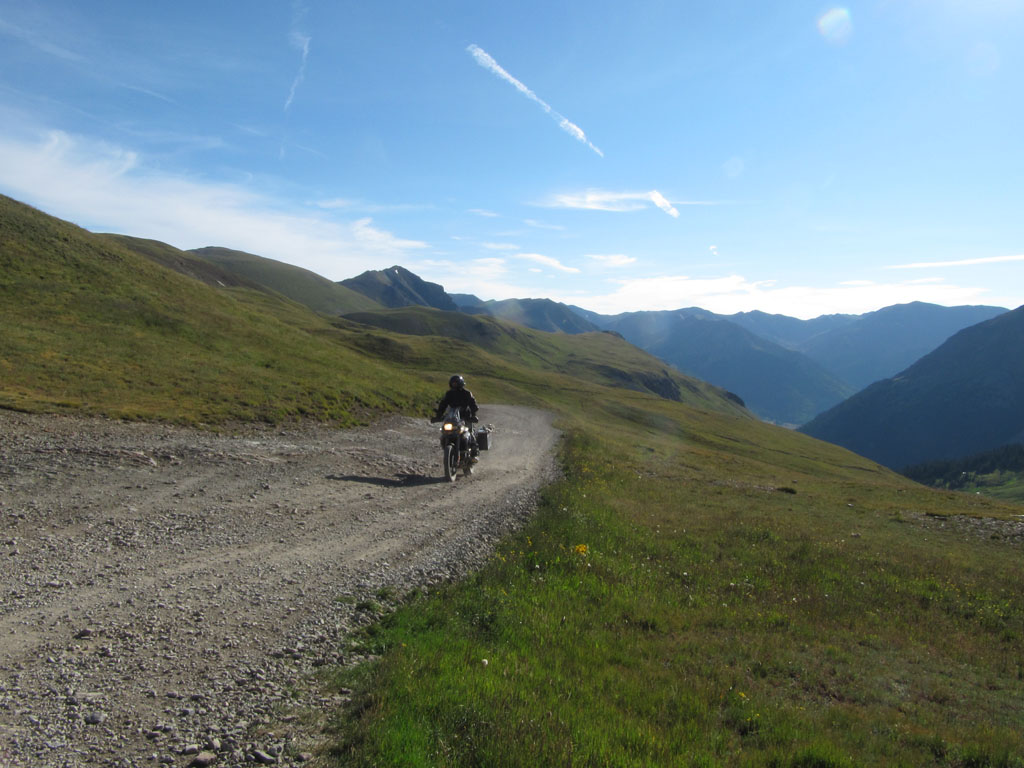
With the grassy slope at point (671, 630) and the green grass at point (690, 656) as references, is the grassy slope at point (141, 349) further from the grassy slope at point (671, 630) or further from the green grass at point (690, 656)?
the green grass at point (690, 656)

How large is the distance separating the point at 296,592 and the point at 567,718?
5090mm

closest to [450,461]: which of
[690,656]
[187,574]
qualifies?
[187,574]

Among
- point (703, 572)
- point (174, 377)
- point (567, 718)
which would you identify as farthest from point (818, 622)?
point (174, 377)

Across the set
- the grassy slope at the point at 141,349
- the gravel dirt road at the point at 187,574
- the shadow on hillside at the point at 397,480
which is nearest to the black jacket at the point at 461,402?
the shadow on hillside at the point at 397,480

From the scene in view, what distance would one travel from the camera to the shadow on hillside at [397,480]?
18.5 m

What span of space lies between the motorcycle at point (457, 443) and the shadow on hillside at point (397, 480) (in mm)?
725

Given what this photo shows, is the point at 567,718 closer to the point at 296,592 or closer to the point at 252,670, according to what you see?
the point at 252,670

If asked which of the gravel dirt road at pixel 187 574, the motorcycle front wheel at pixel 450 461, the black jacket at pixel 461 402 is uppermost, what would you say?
the black jacket at pixel 461 402

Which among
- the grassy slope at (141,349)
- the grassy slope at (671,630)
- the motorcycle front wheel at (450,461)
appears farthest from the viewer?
the grassy slope at (141,349)

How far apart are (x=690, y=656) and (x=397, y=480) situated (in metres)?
12.7

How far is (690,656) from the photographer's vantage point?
9180 millimetres

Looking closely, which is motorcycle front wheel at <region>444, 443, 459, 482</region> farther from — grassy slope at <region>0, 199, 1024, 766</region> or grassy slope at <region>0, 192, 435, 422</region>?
grassy slope at <region>0, 192, 435, 422</region>

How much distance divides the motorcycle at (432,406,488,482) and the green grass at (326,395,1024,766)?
4197 millimetres

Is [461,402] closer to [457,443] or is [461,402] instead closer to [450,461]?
[457,443]
